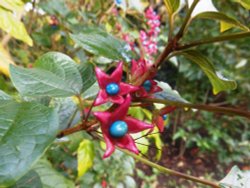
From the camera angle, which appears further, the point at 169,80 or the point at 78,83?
the point at 169,80

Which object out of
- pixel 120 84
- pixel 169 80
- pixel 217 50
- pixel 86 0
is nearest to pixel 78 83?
pixel 120 84

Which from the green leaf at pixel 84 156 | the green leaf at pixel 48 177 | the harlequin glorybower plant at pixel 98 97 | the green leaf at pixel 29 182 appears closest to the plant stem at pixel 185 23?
the harlequin glorybower plant at pixel 98 97

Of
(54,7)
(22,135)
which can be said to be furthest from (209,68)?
(54,7)

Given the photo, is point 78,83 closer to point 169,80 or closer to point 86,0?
point 86,0

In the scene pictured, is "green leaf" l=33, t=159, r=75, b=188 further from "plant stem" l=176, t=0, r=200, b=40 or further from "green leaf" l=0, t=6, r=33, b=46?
"plant stem" l=176, t=0, r=200, b=40

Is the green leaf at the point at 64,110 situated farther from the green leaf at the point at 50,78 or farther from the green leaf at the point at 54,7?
the green leaf at the point at 54,7

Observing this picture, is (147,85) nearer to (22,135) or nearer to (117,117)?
(117,117)

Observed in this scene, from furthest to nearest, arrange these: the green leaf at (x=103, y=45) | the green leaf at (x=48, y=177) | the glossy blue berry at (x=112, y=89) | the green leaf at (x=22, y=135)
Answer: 1. the green leaf at (x=48, y=177)
2. the green leaf at (x=103, y=45)
3. the glossy blue berry at (x=112, y=89)
4. the green leaf at (x=22, y=135)
